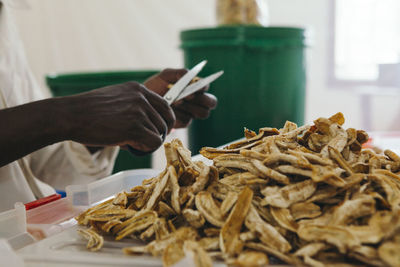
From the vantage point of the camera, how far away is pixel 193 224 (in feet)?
1.30

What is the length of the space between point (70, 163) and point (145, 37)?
1.14 metres

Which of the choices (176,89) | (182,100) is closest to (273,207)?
(176,89)

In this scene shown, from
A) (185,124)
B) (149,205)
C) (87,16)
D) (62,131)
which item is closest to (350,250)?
(149,205)

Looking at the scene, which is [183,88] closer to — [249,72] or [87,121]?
[87,121]

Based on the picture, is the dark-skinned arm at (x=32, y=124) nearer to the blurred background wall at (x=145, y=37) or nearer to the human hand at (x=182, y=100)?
the human hand at (x=182, y=100)

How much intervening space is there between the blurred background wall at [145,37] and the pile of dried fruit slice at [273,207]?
152cm

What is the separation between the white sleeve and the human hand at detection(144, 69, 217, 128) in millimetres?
177

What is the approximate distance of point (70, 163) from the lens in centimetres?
96

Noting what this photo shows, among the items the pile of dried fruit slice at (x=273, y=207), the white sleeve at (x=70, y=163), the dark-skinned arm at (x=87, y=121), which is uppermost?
the dark-skinned arm at (x=87, y=121)

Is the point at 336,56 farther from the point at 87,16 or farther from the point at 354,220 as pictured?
the point at 354,220

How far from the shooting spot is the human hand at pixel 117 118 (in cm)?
58

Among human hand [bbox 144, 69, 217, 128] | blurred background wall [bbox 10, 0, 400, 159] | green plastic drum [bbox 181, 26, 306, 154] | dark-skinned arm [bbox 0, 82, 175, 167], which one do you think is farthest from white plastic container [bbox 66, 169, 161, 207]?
blurred background wall [bbox 10, 0, 400, 159]

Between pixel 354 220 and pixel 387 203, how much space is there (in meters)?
0.03

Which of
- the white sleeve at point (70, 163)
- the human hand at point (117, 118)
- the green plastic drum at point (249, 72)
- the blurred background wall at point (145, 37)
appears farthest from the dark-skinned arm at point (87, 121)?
the blurred background wall at point (145, 37)
